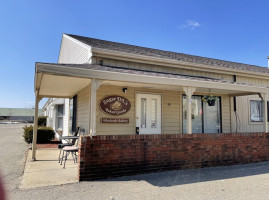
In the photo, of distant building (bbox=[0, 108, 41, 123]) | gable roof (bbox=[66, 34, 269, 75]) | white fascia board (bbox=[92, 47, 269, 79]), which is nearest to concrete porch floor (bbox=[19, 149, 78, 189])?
white fascia board (bbox=[92, 47, 269, 79])

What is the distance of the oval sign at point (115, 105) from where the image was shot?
7805mm

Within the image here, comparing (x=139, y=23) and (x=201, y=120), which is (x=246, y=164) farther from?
(x=139, y=23)

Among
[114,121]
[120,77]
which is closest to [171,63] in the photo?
[114,121]

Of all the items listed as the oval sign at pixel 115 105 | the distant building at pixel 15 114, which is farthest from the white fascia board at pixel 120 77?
the distant building at pixel 15 114

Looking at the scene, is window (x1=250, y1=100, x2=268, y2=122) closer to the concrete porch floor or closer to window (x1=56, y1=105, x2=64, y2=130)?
the concrete porch floor

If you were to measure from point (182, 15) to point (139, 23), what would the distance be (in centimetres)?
277

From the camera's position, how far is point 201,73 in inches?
401

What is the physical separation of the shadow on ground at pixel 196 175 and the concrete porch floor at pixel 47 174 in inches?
49.3

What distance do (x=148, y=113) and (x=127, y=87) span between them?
1386mm

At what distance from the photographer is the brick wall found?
5.35 meters

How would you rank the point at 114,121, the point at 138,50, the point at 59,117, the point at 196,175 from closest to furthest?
the point at 196,175
the point at 114,121
the point at 138,50
the point at 59,117

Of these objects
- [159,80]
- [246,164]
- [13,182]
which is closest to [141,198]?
[13,182]

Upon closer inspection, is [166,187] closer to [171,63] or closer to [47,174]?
[47,174]

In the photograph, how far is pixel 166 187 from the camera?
4.82 m
